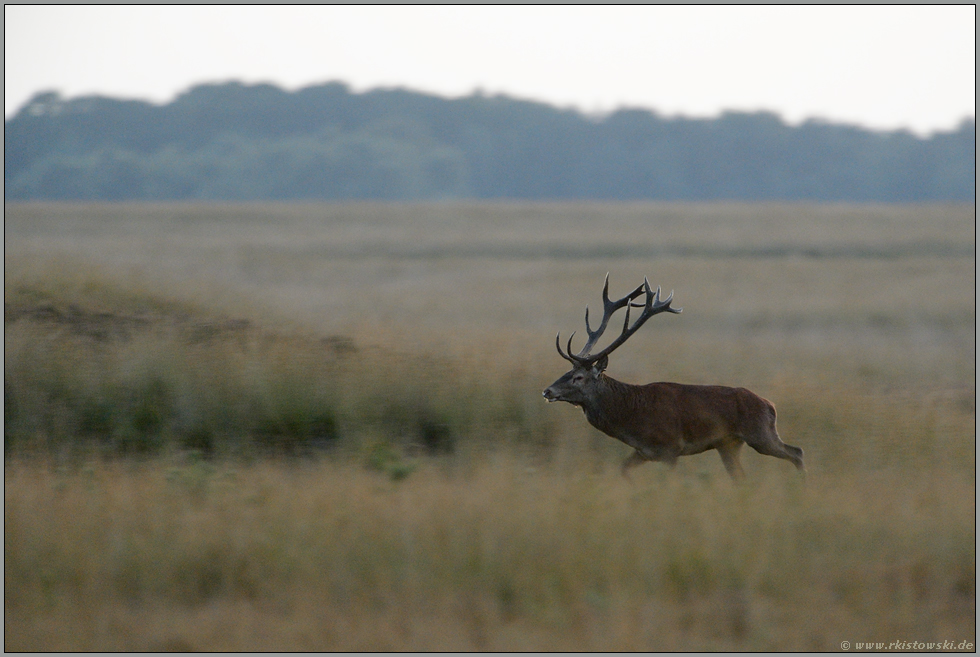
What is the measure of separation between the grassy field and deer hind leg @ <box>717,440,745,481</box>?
0.76 ft

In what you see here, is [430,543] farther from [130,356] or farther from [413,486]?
[130,356]

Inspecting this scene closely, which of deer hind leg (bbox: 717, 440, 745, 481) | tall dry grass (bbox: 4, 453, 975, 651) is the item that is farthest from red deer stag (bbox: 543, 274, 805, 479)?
tall dry grass (bbox: 4, 453, 975, 651)

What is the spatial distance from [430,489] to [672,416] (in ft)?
6.28

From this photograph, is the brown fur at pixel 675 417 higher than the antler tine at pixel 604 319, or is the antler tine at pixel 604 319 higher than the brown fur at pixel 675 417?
the antler tine at pixel 604 319

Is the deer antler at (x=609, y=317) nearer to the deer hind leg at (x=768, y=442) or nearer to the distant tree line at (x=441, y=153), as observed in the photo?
the deer hind leg at (x=768, y=442)

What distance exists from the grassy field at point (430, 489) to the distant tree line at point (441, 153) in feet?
171

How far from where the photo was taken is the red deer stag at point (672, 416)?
22.9 ft

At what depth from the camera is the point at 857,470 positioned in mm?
7727

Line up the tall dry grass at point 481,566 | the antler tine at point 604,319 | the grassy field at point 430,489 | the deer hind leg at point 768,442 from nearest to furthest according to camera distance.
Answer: the tall dry grass at point 481,566 → the grassy field at point 430,489 → the deer hind leg at point 768,442 → the antler tine at point 604,319

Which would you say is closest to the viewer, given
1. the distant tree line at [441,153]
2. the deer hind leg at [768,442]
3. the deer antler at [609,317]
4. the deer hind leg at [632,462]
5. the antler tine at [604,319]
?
the deer hind leg at [768,442]

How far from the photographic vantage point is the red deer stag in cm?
699

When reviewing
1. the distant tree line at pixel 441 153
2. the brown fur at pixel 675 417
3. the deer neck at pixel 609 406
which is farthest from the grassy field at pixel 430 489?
the distant tree line at pixel 441 153

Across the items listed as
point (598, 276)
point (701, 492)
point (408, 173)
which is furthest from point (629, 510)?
point (408, 173)

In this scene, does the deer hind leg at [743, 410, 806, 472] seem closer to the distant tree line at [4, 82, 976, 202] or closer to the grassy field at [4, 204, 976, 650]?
the grassy field at [4, 204, 976, 650]
